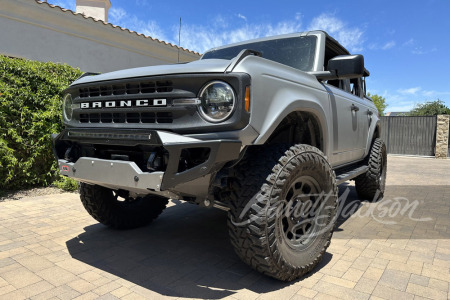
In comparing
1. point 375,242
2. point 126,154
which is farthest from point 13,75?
point 375,242

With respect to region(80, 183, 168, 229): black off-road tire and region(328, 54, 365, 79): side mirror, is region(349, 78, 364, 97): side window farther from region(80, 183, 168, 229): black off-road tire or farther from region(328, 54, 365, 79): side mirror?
region(80, 183, 168, 229): black off-road tire

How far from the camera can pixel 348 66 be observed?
104 inches

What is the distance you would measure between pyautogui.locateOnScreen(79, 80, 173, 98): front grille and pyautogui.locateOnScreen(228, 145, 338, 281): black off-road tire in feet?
2.55

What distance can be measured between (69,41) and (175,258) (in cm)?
717

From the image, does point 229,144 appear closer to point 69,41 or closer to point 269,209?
point 269,209

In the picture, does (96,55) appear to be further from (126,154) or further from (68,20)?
(126,154)

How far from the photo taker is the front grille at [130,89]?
2154 millimetres

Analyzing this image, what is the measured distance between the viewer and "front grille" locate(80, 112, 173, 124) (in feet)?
7.09

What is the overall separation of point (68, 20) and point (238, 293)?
26.3ft

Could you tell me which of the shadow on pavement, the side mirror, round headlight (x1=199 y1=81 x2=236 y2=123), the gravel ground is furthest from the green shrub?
the side mirror

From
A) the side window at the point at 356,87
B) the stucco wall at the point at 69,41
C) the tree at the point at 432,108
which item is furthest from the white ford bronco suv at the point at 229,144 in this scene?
the tree at the point at 432,108

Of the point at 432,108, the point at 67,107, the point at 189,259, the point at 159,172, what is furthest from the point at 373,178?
the point at 432,108

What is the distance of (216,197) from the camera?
2428 millimetres

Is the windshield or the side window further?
the side window
